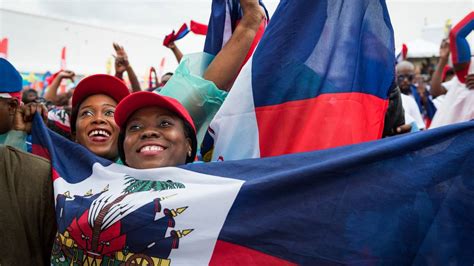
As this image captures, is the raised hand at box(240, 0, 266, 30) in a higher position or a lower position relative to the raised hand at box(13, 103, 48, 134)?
higher

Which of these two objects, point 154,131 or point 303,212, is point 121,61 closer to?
point 154,131

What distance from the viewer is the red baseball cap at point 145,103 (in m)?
1.96

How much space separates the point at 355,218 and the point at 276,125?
58 centimetres

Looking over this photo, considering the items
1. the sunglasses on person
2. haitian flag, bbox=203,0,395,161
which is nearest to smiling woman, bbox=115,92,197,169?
haitian flag, bbox=203,0,395,161

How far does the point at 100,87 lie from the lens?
248cm

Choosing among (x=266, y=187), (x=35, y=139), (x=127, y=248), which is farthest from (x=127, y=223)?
(x=35, y=139)

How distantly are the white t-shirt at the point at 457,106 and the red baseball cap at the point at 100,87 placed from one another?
100 inches

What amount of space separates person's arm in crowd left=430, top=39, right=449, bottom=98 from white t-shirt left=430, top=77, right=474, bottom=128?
1.13 metres

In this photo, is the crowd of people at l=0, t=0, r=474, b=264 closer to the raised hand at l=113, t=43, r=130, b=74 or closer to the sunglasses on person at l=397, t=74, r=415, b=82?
the raised hand at l=113, t=43, r=130, b=74

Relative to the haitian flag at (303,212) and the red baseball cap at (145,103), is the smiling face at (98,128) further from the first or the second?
the haitian flag at (303,212)

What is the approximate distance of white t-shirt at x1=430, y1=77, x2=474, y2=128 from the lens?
3693mm

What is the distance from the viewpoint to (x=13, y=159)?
1892 mm

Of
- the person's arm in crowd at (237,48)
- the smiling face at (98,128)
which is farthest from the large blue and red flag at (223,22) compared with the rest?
the smiling face at (98,128)

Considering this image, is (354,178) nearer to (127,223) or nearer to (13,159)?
(127,223)
